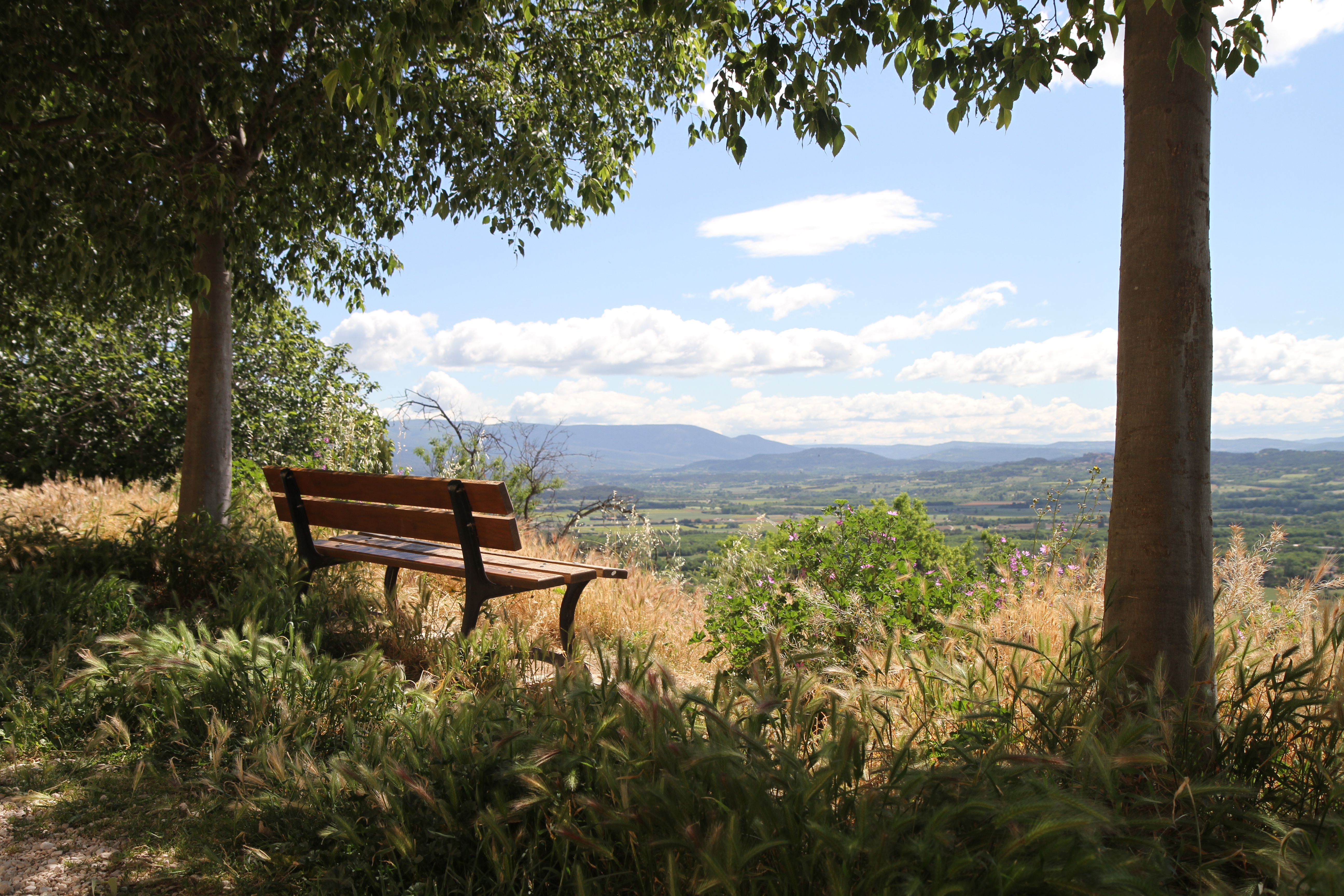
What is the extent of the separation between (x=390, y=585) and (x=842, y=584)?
3231mm

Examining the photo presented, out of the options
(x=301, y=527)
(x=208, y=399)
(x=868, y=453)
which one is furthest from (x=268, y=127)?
(x=868, y=453)

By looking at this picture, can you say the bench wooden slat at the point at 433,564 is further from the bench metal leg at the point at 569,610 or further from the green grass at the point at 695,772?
the green grass at the point at 695,772

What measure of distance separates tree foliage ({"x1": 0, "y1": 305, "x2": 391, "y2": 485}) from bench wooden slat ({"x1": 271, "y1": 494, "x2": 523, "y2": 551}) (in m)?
4.57

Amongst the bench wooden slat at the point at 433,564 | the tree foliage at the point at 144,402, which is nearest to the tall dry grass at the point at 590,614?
the bench wooden slat at the point at 433,564

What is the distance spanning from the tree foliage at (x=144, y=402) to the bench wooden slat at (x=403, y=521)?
15.0 feet

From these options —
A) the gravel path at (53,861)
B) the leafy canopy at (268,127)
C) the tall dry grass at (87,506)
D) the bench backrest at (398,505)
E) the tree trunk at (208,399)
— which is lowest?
the gravel path at (53,861)

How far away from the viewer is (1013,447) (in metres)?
124

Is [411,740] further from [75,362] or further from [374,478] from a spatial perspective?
[75,362]

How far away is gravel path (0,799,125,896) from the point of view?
2367mm

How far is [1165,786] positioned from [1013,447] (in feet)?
432

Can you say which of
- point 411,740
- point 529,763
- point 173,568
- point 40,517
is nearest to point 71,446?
point 40,517

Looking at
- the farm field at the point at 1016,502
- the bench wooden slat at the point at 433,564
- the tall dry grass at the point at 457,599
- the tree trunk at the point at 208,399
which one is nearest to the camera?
the bench wooden slat at the point at 433,564

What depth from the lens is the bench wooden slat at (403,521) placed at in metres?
4.55

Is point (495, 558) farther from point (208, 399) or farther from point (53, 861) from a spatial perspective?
point (53, 861)
